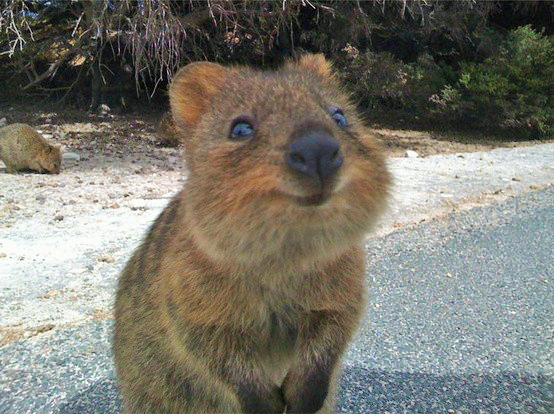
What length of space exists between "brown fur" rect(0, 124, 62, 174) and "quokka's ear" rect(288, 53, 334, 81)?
17.9 feet

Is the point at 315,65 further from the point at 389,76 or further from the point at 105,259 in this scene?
the point at 389,76

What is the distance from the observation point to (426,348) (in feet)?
10.2

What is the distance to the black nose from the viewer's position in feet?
4.23

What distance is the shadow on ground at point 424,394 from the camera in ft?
8.39

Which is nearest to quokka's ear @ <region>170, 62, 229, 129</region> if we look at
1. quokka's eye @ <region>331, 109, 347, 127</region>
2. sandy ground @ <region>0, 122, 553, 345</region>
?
sandy ground @ <region>0, 122, 553, 345</region>

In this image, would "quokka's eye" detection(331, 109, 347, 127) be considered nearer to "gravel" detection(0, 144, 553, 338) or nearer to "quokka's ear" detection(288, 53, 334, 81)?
"gravel" detection(0, 144, 553, 338)

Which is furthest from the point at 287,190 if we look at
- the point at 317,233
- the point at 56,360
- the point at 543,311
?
the point at 543,311

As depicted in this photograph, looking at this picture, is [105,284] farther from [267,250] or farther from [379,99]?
[379,99]

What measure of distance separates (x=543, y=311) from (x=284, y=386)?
8.13 feet

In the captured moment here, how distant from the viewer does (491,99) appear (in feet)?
40.5

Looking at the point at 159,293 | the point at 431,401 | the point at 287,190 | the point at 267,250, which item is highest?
the point at 287,190

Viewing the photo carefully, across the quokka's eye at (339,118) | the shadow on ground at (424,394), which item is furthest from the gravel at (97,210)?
the shadow on ground at (424,394)

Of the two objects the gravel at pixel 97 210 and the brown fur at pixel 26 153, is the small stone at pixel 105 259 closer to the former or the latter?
the gravel at pixel 97 210

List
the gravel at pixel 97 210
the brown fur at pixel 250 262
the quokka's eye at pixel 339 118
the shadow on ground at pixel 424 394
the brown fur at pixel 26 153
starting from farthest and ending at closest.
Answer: the brown fur at pixel 26 153 → the gravel at pixel 97 210 → the shadow on ground at pixel 424 394 → the quokka's eye at pixel 339 118 → the brown fur at pixel 250 262
